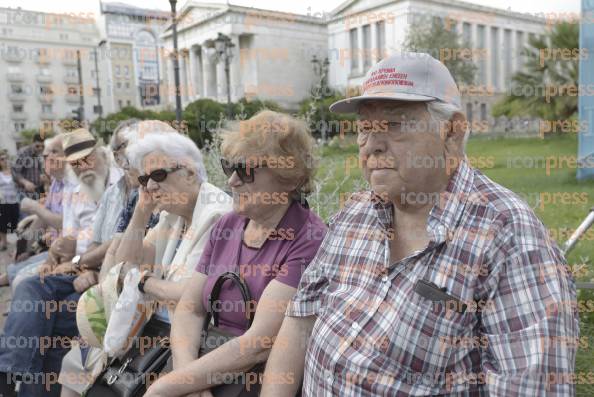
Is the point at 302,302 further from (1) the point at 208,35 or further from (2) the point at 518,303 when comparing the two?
(1) the point at 208,35

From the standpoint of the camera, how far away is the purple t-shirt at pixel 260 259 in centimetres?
198

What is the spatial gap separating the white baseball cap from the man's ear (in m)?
0.04

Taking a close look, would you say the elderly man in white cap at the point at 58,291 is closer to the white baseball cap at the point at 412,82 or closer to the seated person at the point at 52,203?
the seated person at the point at 52,203

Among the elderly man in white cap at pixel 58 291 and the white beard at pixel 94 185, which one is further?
the white beard at pixel 94 185

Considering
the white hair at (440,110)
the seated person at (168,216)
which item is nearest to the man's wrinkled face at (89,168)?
the seated person at (168,216)

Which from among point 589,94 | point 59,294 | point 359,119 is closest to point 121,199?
point 59,294

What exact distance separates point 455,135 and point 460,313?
531 millimetres

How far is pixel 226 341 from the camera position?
2004 millimetres

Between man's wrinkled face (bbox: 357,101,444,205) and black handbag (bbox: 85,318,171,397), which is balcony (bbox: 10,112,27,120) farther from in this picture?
man's wrinkled face (bbox: 357,101,444,205)

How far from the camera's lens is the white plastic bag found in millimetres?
2375

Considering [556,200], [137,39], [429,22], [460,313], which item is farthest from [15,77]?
[460,313]

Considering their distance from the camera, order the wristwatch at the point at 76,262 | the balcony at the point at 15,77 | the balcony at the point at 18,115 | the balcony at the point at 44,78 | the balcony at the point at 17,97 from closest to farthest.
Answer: the wristwatch at the point at 76,262, the balcony at the point at 15,77, the balcony at the point at 44,78, the balcony at the point at 17,97, the balcony at the point at 18,115

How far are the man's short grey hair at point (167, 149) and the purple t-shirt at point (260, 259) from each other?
1.98 ft

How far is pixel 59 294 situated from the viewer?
3266mm
